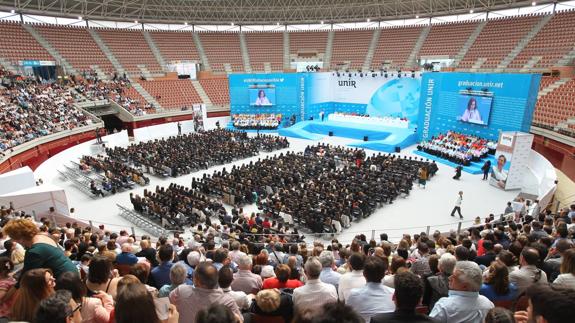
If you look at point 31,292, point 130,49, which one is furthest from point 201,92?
point 31,292

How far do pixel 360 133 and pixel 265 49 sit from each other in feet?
70.3

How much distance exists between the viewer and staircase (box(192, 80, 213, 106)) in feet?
120

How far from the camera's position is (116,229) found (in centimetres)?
A: 1274

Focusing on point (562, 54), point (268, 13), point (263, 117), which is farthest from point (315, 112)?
point (562, 54)

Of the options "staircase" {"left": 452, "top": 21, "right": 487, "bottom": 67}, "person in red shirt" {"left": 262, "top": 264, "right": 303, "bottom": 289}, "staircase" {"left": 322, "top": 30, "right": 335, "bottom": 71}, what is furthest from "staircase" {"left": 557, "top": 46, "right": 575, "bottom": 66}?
"person in red shirt" {"left": 262, "top": 264, "right": 303, "bottom": 289}

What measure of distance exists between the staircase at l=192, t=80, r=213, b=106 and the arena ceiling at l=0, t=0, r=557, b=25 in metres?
8.37

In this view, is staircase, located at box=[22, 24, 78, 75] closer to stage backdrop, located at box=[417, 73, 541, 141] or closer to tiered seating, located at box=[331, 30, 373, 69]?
tiered seating, located at box=[331, 30, 373, 69]

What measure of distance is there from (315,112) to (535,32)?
20830 millimetres

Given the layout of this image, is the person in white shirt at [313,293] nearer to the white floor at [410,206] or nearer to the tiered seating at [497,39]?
the white floor at [410,206]

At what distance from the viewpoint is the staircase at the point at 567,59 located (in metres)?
Result: 25.4

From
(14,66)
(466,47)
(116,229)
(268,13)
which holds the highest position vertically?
(268,13)

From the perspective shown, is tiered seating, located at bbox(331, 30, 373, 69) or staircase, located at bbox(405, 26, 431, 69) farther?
tiered seating, located at bbox(331, 30, 373, 69)

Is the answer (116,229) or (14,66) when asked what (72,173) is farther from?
(14,66)

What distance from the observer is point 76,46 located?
3372cm
